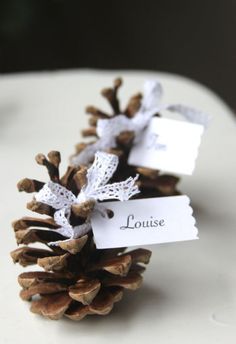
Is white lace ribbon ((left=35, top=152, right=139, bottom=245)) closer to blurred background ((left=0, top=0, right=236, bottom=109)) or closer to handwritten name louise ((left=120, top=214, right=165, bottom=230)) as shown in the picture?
handwritten name louise ((left=120, top=214, right=165, bottom=230))

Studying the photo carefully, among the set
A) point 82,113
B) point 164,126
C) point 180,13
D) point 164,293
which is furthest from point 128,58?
point 164,293

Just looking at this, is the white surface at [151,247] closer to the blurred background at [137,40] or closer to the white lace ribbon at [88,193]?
the white lace ribbon at [88,193]

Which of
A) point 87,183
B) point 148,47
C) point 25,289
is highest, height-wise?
point 148,47

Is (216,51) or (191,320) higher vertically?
(216,51)

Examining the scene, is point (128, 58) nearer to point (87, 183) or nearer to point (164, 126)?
point (164, 126)

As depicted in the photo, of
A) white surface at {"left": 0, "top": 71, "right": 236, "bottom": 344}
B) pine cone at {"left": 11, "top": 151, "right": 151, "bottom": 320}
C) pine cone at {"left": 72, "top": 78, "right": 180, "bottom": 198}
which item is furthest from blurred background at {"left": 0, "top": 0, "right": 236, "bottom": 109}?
pine cone at {"left": 11, "top": 151, "right": 151, "bottom": 320}

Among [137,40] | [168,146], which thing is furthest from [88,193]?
[137,40]
